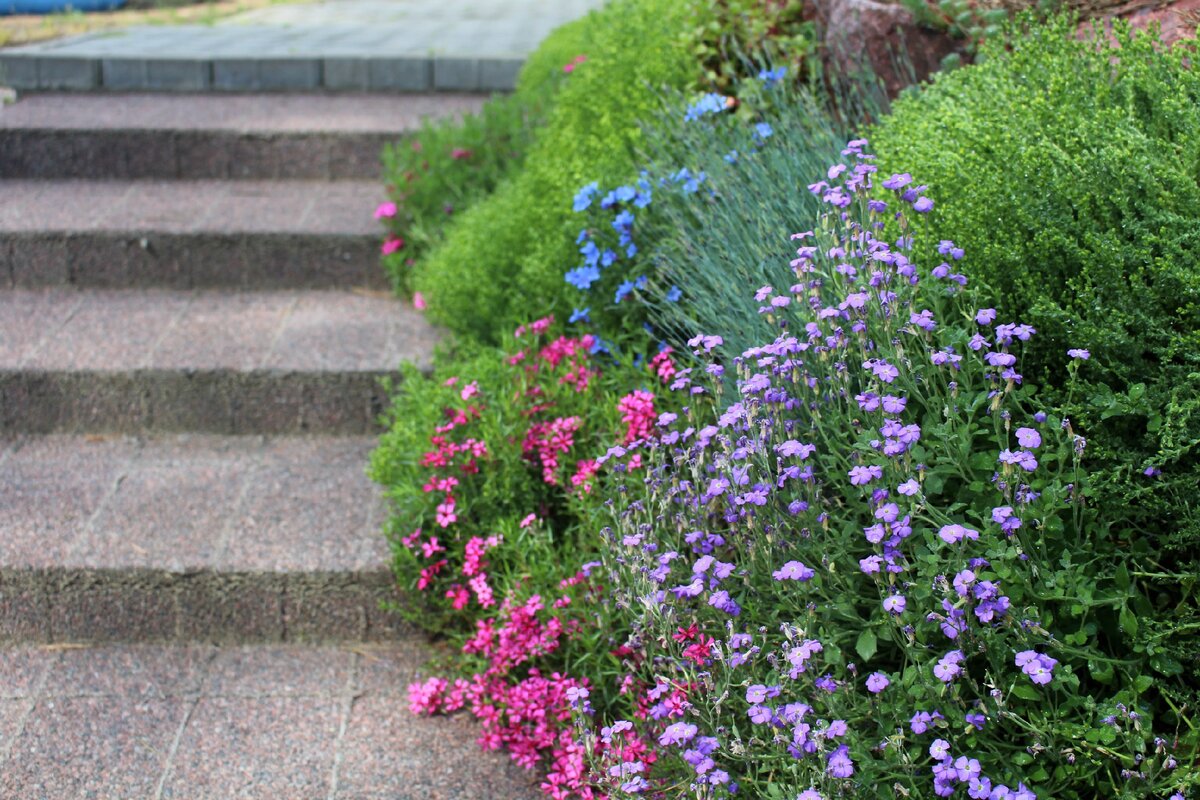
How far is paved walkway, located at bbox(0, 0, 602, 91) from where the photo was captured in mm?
6000

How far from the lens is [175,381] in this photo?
387 cm

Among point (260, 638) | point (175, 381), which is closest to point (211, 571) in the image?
point (260, 638)

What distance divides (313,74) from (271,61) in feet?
0.78

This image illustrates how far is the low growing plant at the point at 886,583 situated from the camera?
1.91 metres

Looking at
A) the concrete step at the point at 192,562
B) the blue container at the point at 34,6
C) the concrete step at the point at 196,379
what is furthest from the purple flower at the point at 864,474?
the blue container at the point at 34,6

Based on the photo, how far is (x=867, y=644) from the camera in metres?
2.01

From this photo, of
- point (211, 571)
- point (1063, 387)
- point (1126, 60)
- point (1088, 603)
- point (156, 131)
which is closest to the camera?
point (1088, 603)

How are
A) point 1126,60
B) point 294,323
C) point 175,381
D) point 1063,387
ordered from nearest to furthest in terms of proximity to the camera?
point 1063,387, point 1126,60, point 175,381, point 294,323

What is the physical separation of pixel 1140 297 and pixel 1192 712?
75cm

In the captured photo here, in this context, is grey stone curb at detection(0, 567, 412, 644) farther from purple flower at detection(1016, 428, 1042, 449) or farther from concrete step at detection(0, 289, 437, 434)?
purple flower at detection(1016, 428, 1042, 449)

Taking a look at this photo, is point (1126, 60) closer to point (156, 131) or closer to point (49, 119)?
point (156, 131)

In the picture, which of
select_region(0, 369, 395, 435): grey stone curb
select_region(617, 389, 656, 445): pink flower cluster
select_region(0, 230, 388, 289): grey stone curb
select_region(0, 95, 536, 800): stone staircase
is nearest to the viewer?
select_region(0, 95, 536, 800): stone staircase

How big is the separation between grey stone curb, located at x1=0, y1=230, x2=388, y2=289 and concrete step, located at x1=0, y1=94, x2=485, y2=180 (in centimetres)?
86

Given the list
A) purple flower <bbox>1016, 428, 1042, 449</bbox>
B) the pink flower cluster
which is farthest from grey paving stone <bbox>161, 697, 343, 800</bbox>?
purple flower <bbox>1016, 428, 1042, 449</bbox>
